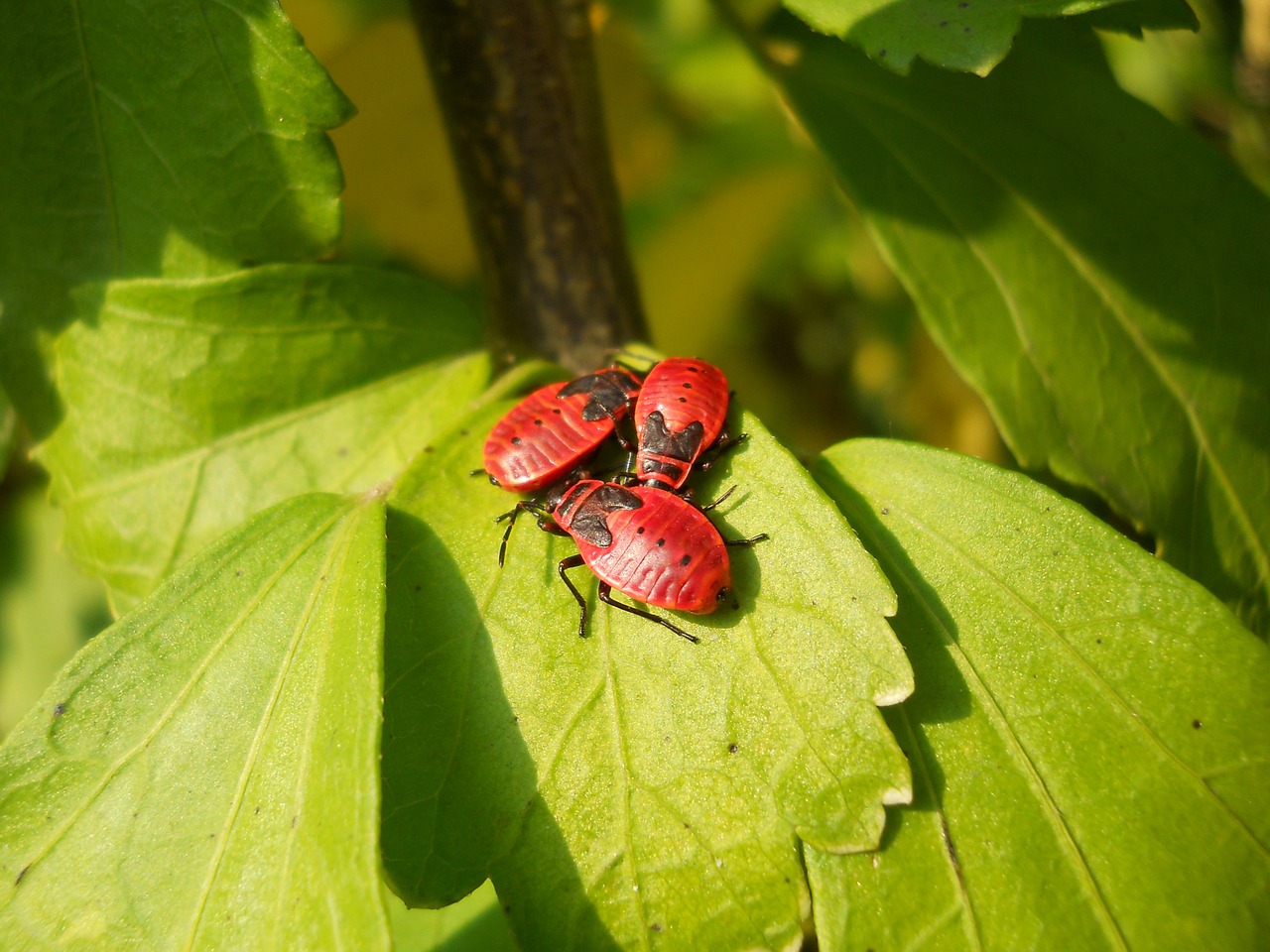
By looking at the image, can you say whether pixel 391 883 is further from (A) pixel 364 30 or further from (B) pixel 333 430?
(A) pixel 364 30

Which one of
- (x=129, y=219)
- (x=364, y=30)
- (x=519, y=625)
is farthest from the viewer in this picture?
(x=364, y=30)

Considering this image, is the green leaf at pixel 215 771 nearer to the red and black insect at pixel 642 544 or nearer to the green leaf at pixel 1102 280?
the red and black insect at pixel 642 544

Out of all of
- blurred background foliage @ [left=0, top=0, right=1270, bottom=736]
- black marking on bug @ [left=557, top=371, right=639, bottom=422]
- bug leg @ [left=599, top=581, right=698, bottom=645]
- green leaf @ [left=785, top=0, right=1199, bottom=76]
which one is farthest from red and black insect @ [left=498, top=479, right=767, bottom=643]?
blurred background foliage @ [left=0, top=0, right=1270, bottom=736]

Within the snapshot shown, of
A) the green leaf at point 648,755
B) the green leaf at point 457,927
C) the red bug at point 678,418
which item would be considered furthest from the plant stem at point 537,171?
the green leaf at point 457,927

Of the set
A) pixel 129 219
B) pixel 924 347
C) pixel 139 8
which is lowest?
pixel 924 347

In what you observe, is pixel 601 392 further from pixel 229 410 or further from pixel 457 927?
pixel 457 927

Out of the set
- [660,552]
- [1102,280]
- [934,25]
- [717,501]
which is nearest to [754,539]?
[717,501]

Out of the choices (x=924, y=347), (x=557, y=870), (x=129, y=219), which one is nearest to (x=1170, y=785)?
(x=557, y=870)
